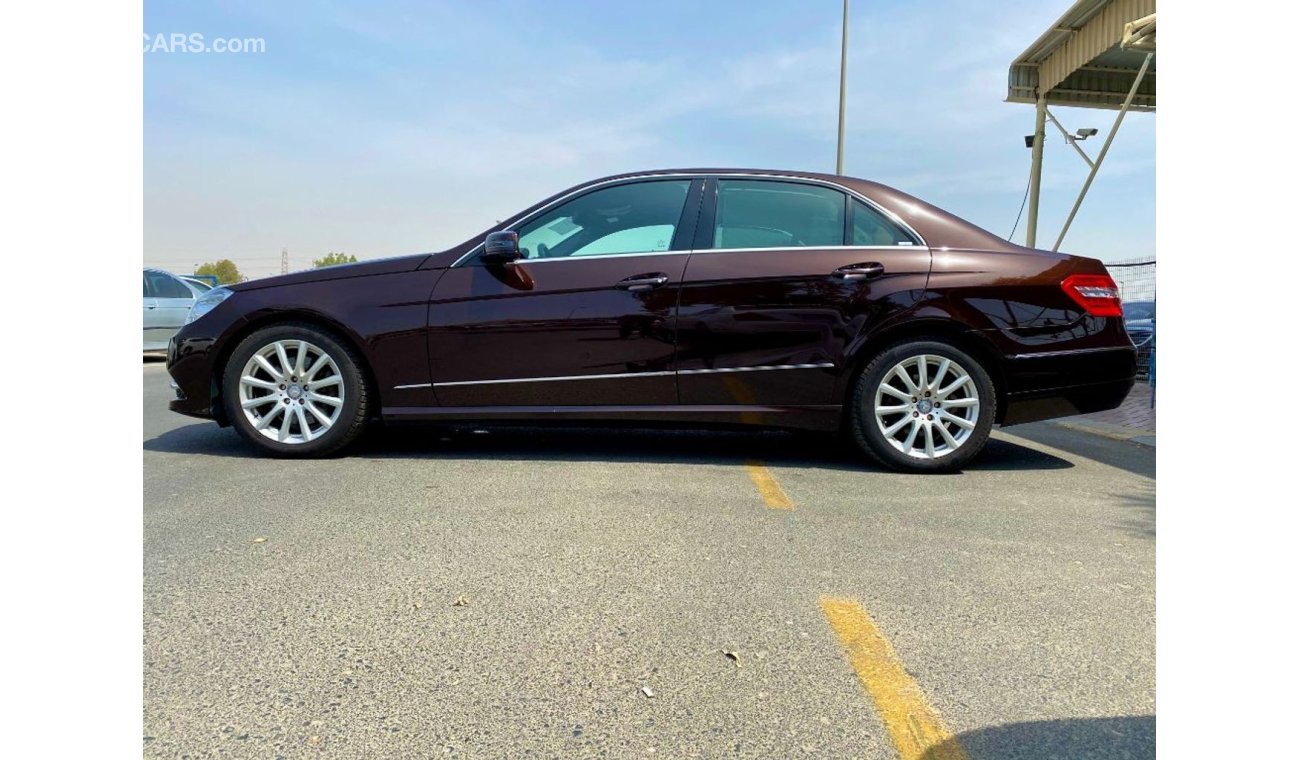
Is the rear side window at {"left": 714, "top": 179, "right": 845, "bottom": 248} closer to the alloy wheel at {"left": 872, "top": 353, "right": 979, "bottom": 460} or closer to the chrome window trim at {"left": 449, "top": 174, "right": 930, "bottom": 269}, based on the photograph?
the chrome window trim at {"left": 449, "top": 174, "right": 930, "bottom": 269}

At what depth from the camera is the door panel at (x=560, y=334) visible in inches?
178

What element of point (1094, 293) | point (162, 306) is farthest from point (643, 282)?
point (162, 306)

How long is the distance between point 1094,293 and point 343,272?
4062 millimetres

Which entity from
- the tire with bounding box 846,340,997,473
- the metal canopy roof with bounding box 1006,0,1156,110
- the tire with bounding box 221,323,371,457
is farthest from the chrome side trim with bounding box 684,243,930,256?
the metal canopy roof with bounding box 1006,0,1156,110

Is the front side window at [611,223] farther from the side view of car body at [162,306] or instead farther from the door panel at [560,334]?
the side view of car body at [162,306]

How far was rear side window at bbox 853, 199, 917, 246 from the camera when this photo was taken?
459 centimetres

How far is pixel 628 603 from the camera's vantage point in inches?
99.0

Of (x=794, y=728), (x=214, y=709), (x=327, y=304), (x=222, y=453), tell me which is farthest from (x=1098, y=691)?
(x=222, y=453)

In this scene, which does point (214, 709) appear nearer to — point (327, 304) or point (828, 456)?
point (327, 304)

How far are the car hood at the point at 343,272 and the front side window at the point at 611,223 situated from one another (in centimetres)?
63

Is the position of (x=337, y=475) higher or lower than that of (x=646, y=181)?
lower

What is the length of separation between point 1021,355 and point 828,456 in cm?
120

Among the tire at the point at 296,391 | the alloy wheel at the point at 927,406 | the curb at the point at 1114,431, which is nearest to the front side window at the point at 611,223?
the tire at the point at 296,391
